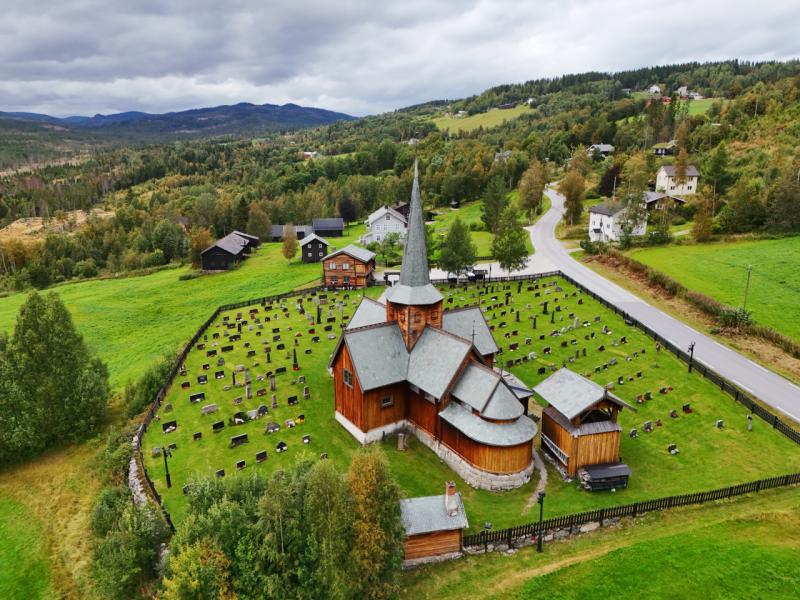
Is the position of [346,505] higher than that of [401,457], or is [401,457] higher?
[346,505]

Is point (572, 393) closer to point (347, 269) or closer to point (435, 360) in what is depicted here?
point (435, 360)

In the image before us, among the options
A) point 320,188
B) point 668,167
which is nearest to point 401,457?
point 668,167

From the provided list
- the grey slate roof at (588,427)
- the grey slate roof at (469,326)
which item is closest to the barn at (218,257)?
the grey slate roof at (469,326)

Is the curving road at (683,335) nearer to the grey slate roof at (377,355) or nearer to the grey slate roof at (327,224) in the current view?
the grey slate roof at (377,355)

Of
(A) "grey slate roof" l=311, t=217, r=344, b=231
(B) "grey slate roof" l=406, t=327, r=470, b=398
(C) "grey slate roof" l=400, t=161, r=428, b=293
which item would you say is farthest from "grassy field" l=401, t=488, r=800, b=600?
(A) "grey slate roof" l=311, t=217, r=344, b=231

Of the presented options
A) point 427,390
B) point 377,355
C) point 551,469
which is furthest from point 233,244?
point 551,469

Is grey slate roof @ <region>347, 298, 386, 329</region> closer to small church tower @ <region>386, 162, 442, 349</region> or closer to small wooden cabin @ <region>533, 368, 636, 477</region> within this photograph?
small church tower @ <region>386, 162, 442, 349</region>

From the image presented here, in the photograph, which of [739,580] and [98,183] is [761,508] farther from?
[98,183]
